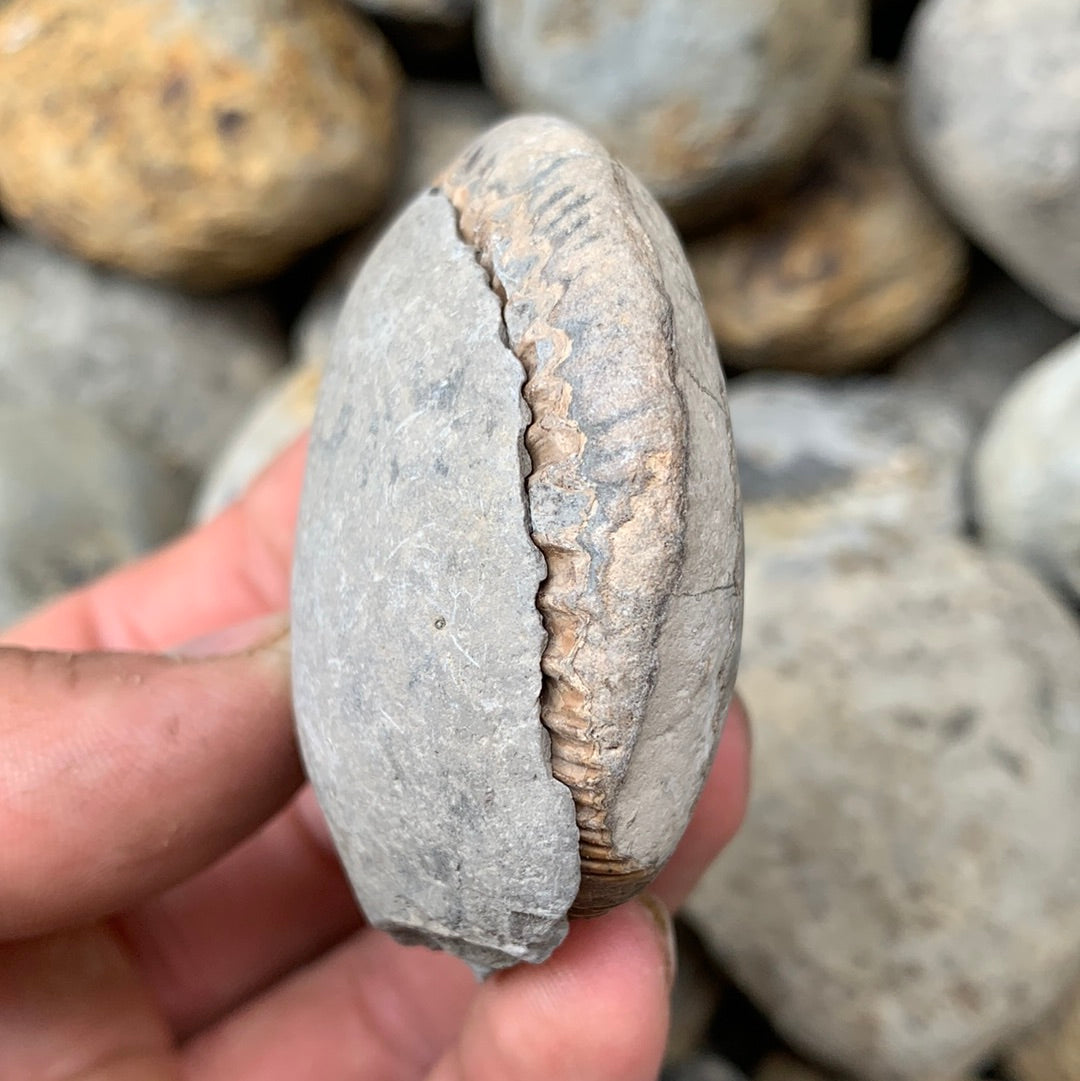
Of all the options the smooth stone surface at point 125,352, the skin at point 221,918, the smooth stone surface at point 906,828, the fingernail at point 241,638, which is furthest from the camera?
the smooth stone surface at point 125,352

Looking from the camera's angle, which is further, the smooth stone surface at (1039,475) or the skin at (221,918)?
the smooth stone surface at (1039,475)

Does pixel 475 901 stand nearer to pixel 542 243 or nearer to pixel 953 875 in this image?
pixel 542 243

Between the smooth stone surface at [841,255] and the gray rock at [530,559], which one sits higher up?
the gray rock at [530,559]

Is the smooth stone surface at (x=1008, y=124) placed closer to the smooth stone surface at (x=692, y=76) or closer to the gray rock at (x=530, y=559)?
the smooth stone surface at (x=692, y=76)

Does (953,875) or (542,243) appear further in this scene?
(953,875)

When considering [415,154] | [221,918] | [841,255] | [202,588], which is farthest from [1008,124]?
[221,918]

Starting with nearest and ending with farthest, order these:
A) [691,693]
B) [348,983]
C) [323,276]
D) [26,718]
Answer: [691,693], [26,718], [348,983], [323,276]

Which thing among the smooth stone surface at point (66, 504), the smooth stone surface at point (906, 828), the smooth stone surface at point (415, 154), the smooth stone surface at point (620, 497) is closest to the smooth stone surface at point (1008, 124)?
the smooth stone surface at point (906, 828)

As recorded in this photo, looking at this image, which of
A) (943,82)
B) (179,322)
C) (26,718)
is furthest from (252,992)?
(943,82)
